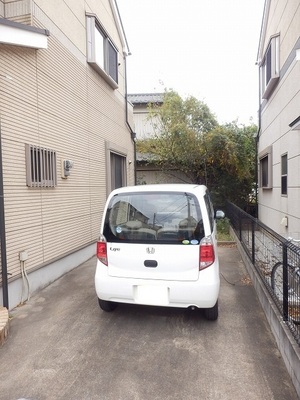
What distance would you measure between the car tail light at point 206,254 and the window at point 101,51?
18.8ft

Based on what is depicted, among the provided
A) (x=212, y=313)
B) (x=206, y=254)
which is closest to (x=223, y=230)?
(x=212, y=313)

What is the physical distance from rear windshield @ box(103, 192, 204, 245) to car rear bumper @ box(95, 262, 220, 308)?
1.48 feet

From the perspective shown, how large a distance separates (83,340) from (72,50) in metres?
5.72

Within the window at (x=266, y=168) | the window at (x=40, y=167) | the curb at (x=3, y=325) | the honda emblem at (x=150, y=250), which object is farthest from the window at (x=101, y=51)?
the curb at (x=3, y=325)

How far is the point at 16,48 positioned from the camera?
14.3 ft

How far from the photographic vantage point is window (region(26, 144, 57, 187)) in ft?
15.0

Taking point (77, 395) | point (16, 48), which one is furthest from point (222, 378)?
point (16, 48)

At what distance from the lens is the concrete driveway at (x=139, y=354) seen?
7.86ft

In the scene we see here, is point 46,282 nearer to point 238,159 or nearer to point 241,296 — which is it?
point 241,296

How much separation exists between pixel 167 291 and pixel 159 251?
46 centimetres

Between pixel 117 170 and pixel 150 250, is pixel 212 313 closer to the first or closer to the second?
pixel 150 250

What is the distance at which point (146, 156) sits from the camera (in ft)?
43.0

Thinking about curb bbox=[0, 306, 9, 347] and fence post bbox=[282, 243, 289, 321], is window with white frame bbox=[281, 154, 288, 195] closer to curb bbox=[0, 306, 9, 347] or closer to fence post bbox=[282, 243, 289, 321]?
fence post bbox=[282, 243, 289, 321]

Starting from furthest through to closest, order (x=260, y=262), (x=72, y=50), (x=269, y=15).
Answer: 1. (x=269, y=15)
2. (x=72, y=50)
3. (x=260, y=262)
